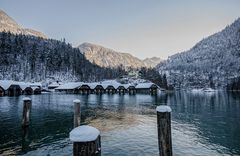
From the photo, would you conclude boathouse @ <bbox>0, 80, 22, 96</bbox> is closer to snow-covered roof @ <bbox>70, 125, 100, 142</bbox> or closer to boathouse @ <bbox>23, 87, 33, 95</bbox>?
boathouse @ <bbox>23, 87, 33, 95</bbox>

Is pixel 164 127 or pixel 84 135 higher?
pixel 84 135

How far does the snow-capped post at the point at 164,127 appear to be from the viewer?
861cm

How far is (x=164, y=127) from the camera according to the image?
8672 mm

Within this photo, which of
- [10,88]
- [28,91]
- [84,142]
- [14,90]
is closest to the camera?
[84,142]

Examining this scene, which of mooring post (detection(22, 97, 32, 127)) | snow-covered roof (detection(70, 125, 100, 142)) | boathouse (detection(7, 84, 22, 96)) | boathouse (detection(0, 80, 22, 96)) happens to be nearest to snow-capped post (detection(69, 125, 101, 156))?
snow-covered roof (detection(70, 125, 100, 142))


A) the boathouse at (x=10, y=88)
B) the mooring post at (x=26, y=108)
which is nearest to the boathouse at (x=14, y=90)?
the boathouse at (x=10, y=88)

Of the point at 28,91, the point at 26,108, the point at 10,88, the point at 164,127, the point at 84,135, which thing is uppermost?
the point at 10,88

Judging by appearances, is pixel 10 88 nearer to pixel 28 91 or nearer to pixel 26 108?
pixel 28 91

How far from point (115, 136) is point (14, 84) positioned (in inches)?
3249

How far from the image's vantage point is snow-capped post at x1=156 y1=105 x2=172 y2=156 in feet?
28.2

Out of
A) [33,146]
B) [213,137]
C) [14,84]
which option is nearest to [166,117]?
[33,146]

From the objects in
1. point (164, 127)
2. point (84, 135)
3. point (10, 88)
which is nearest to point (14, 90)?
point (10, 88)

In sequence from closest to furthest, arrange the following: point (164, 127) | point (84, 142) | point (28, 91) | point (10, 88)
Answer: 1. point (84, 142)
2. point (164, 127)
3. point (10, 88)
4. point (28, 91)

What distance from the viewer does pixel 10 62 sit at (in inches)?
7028
